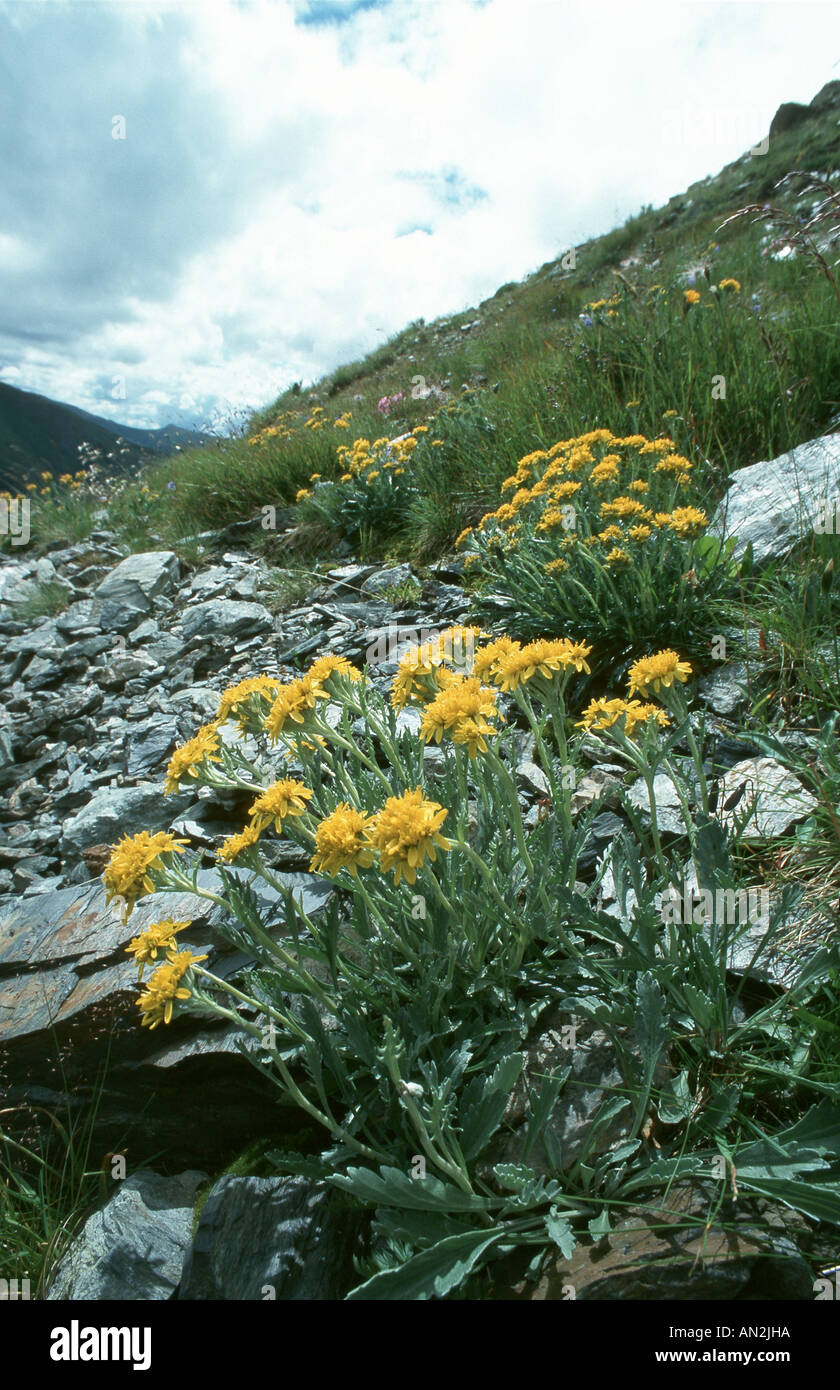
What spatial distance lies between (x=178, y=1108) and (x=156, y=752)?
2216 mm

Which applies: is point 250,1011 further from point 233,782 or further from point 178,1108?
point 233,782

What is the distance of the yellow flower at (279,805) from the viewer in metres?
1.81

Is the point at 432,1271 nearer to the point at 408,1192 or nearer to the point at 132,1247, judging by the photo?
the point at 408,1192

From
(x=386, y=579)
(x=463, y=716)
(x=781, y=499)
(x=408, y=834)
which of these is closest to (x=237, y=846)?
(x=408, y=834)

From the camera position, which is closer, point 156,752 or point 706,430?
point 156,752

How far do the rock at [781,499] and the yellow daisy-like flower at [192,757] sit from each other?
2767 millimetres

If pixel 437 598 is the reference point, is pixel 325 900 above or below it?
below

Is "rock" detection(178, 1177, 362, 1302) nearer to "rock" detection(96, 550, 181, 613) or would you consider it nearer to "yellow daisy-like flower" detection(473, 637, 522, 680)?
"yellow daisy-like flower" detection(473, 637, 522, 680)

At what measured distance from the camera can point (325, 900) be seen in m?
2.62

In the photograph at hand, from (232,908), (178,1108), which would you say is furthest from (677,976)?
(178,1108)

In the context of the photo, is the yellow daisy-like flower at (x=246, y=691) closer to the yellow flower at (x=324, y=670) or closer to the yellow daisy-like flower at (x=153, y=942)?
the yellow flower at (x=324, y=670)

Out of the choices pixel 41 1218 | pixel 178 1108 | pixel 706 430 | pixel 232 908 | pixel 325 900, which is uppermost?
pixel 706 430

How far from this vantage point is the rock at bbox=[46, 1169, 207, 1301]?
A: 202 cm

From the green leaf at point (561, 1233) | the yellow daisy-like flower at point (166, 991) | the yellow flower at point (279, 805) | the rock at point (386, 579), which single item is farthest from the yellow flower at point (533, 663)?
the rock at point (386, 579)
